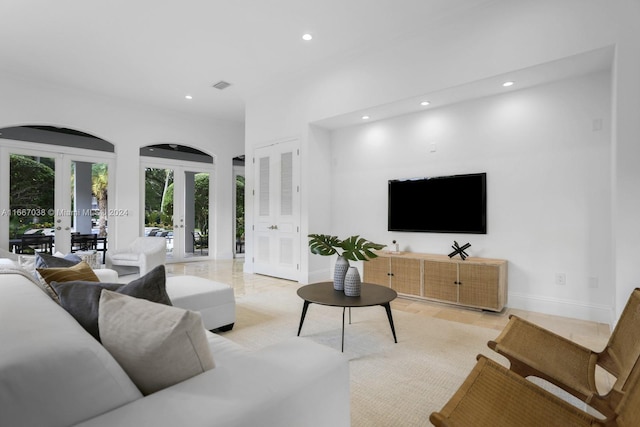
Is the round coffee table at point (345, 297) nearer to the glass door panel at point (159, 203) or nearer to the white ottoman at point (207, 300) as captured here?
the white ottoman at point (207, 300)

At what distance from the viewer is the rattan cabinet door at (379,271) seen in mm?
4492

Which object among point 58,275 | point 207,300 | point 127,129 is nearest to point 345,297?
point 207,300

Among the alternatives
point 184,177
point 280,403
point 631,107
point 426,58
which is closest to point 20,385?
point 280,403

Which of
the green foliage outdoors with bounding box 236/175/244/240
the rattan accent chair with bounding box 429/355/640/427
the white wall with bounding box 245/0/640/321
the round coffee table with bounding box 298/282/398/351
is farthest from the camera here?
the green foliage outdoors with bounding box 236/175/244/240

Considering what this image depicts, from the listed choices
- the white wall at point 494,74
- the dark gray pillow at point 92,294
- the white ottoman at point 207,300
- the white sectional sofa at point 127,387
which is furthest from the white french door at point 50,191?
the white sectional sofa at point 127,387

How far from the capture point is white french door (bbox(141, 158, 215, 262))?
704 cm

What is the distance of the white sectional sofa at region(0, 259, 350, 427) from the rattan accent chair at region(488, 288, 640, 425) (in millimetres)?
1102

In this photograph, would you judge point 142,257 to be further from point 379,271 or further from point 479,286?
point 479,286

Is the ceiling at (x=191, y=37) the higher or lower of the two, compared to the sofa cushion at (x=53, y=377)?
higher

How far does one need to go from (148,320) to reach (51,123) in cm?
621

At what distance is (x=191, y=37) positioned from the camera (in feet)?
13.8

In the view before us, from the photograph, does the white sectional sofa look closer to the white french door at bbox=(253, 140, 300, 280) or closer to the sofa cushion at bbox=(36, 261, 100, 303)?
the sofa cushion at bbox=(36, 261, 100, 303)

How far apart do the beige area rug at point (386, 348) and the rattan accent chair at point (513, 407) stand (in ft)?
1.82

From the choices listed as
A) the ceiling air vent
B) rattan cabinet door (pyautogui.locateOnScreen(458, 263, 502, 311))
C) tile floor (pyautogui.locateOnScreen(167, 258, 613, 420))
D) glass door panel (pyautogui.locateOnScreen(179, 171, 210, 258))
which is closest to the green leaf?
tile floor (pyautogui.locateOnScreen(167, 258, 613, 420))
